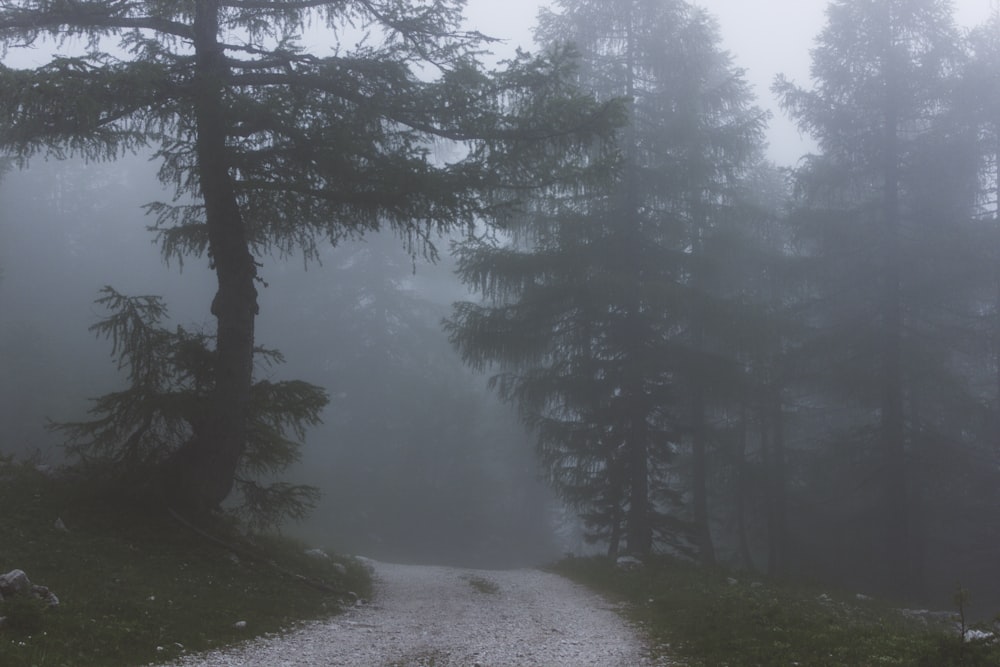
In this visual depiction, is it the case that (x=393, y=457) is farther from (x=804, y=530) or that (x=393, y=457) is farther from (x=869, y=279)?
(x=869, y=279)

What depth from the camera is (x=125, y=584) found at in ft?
27.3

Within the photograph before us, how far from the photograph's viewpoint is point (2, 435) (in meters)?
33.0

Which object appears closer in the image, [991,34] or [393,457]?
[991,34]

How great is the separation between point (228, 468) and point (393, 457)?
25774 millimetres

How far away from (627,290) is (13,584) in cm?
1341

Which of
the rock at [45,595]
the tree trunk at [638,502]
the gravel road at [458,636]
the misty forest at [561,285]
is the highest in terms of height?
the misty forest at [561,285]

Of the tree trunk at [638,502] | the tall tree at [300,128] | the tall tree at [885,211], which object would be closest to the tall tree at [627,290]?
the tree trunk at [638,502]

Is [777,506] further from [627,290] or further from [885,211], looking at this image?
[627,290]

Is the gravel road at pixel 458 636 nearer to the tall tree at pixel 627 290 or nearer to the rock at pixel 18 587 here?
the rock at pixel 18 587

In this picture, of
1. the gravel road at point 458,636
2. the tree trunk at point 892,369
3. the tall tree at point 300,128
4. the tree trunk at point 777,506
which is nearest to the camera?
the gravel road at point 458,636

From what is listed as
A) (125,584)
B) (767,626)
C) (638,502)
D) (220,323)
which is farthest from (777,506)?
(125,584)

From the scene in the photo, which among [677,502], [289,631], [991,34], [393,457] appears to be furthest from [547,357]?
[393,457]

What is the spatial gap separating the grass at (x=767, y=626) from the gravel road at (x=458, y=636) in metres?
0.55

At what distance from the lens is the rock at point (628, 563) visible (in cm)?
1508
